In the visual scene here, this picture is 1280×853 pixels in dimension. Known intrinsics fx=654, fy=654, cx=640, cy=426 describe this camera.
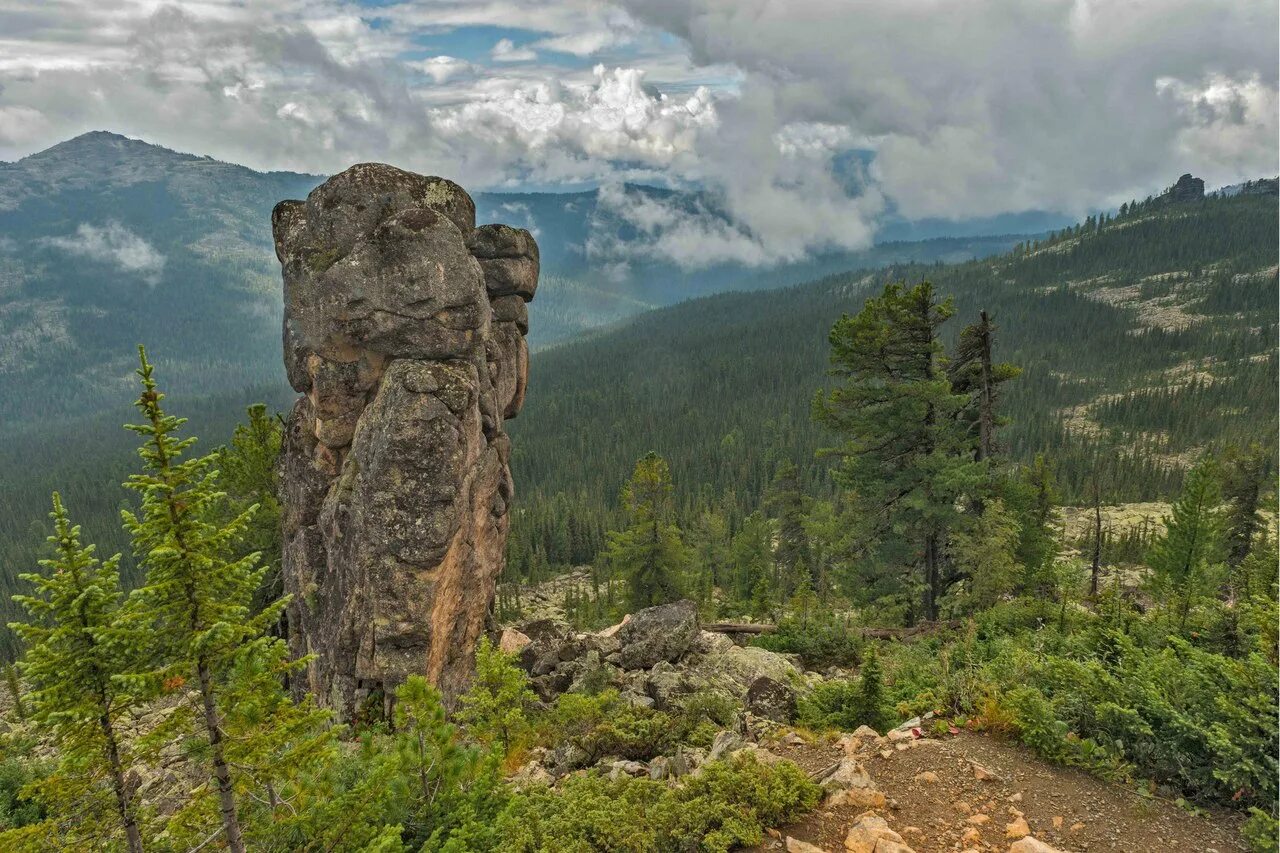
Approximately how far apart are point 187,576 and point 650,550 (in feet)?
121

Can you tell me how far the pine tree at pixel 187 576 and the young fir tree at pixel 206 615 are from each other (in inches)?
0.5

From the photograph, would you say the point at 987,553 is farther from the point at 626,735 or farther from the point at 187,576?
the point at 187,576

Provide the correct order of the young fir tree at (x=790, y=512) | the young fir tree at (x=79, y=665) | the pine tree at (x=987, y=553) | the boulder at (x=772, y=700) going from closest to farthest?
1. the young fir tree at (x=79, y=665)
2. the boulder at (x=772, y=700)
3. the pine tree at (x=987, y=553)
4. the young fir tree at (x=790, y=512)

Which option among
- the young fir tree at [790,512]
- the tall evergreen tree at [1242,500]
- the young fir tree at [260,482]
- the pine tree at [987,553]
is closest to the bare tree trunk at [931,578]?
the pine tree at [987,553]

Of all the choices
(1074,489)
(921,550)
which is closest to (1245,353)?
(1074,489)

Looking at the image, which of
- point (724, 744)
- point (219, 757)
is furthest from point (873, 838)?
point (219, 757)

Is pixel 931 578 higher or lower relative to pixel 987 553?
lower

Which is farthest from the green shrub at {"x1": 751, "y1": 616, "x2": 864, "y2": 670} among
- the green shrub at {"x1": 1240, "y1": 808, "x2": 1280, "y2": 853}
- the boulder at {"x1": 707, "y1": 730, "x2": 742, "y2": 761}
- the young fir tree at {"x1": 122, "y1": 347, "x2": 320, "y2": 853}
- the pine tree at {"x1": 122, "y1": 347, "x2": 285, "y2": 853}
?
the pine tree at {"x1": 122, "y1": 347, "x2": 285, "y2": 853}

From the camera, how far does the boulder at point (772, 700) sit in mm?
16344

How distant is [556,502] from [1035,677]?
347ft

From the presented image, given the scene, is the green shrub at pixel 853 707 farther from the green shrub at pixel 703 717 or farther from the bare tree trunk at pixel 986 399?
the bare tree trunk at pixel 986 399

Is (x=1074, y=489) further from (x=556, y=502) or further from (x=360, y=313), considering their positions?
(x=360, y=313)

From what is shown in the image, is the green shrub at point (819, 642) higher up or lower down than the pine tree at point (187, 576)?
lower down

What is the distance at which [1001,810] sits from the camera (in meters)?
9.31
